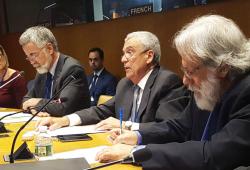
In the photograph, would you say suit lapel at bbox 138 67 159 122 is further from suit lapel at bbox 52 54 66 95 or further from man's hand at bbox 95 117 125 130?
suit lapel at bbox 52 54 66 95

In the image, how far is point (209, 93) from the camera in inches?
76.3

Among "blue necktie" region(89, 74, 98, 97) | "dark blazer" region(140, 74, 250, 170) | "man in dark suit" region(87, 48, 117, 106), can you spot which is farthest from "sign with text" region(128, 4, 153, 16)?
"dark blazer" region(140, 74, 250, 170)

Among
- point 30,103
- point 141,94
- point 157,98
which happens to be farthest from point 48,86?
point 157,98

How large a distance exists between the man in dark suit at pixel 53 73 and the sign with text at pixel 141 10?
1.75 meters

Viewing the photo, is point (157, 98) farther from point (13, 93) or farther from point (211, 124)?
point (13, 93)

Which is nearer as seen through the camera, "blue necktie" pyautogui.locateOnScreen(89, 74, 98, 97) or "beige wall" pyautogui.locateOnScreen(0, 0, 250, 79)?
"beige wall" pyautogui.locateOnScreen(0, 0, 250, 79)

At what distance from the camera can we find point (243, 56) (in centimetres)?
187

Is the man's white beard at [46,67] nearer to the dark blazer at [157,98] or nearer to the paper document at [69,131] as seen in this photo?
the dark blazer at [157,98]

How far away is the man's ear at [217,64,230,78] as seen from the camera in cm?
186

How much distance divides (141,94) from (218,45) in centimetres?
108

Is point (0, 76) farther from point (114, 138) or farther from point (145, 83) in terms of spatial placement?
point (114, 138)

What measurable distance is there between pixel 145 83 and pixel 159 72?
4.8 inches

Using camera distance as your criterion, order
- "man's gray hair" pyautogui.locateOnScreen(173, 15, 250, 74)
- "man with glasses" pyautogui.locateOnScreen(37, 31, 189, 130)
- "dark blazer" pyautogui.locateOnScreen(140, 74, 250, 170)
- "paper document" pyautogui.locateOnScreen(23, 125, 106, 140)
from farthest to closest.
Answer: "man with glasses" pyautogui.locateOnScreen(37, 31, 189, 130) < "paper document" pyautogui.locateOnScreen(23, 125, 106, 140) < "man's gray hair" pyautogui.locateOnScreen(173, 15, 250, 74) < "dark blazer" pyautogui.locateOnScreen(140, 74, 250, 170)

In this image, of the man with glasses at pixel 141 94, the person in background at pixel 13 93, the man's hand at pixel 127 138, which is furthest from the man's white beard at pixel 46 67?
the man's hand at pixel 127 138
